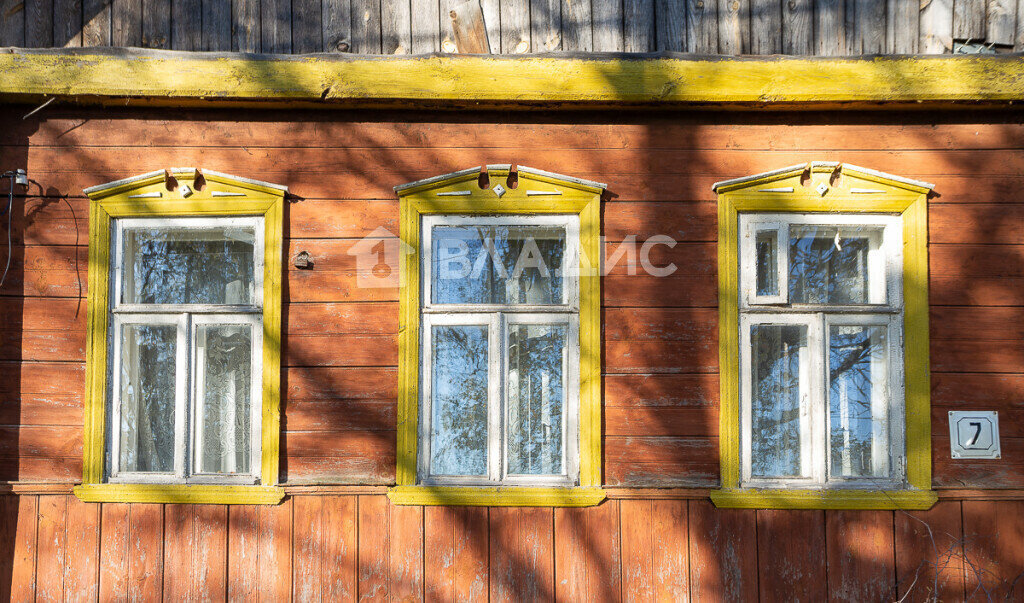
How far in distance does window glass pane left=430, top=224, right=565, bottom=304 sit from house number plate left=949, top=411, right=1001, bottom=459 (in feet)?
6.25

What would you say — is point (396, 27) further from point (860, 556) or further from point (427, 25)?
point (860, 556)

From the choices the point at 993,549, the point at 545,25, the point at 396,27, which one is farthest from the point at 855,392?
the point at 396,27

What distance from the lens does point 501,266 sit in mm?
2746

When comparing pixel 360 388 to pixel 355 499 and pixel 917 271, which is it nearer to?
pixel 355 499

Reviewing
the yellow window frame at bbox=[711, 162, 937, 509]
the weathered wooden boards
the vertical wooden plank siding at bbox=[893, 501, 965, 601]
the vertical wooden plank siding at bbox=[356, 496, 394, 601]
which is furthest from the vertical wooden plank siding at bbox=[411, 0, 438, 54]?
the vertical wooden plank siding at bbox=[893, 501, 965, 601]

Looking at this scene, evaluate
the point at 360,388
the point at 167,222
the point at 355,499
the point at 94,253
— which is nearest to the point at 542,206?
the point at 360,388

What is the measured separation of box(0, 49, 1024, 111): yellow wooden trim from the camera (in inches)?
104

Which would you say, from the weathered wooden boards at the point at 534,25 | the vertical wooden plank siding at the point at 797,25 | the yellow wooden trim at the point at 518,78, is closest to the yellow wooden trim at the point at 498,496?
the yellow wooden trim at the point at 518,78

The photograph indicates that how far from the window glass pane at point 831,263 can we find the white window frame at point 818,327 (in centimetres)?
5

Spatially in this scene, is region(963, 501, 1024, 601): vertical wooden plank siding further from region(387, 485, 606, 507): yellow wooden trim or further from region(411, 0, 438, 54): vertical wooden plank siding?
region(411, 0, 438, 54): vertical wooden plank siding

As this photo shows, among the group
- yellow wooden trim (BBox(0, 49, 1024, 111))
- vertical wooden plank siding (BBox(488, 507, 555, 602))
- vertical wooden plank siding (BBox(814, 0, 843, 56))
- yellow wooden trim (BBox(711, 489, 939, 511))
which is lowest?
vertical wooden plank siding (BBox(488, 507, 555, 602))

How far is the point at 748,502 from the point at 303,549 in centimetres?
202

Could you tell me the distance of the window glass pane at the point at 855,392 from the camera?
8.87 feet

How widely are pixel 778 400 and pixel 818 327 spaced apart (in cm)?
38
